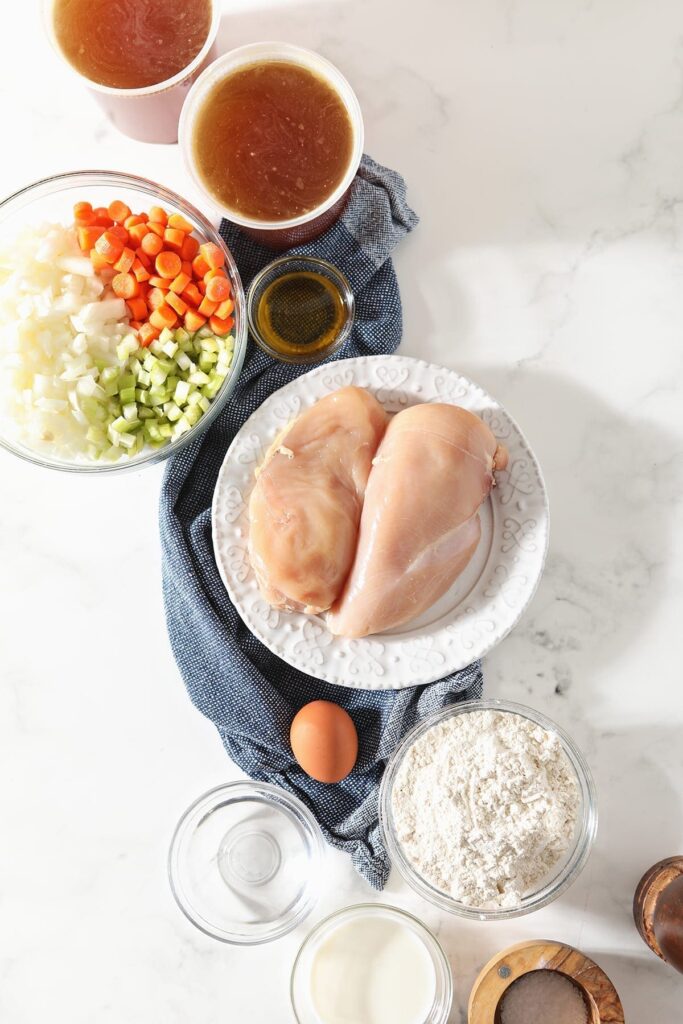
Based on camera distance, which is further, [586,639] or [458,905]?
[586,639]

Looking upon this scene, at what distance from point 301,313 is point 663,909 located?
1392 millimetres

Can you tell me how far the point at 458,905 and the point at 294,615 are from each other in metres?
0.63

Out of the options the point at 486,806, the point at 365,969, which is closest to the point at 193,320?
the point at 486,806

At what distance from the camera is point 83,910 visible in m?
1.95

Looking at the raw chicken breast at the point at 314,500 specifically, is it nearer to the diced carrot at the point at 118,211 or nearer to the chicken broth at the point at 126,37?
the diced carrot at the point at 118,211

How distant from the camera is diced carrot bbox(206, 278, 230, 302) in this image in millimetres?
1798

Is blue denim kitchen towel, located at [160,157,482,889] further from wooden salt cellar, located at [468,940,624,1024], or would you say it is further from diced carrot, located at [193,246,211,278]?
wooden salt cellar, located at [468,940,624,1024]

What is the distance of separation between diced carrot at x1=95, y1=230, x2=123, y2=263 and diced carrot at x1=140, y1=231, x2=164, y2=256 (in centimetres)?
4

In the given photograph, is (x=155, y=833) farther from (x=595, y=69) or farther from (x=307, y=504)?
(x=595, y=69)

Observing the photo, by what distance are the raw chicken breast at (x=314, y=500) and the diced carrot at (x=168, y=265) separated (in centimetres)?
38

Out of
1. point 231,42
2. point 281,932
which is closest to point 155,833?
point 281,932

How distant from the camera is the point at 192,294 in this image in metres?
1.83

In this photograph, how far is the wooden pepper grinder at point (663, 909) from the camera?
1686 mm

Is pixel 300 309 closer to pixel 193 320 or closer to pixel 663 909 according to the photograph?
pixel 193 320
